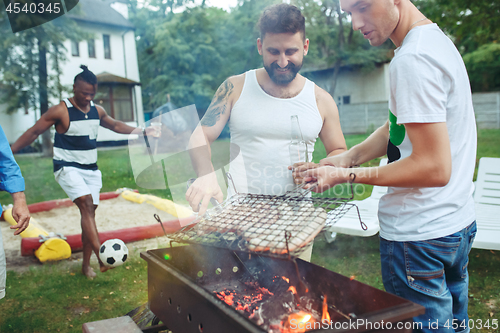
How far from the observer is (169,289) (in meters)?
1.96

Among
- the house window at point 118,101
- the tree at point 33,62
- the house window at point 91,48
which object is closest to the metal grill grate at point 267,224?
the tree at point 33,62

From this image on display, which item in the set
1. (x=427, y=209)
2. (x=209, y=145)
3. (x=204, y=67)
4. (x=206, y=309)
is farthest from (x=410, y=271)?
(x=204, y=67)

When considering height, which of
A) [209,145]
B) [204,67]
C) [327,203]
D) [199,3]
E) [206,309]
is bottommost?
[206,309]

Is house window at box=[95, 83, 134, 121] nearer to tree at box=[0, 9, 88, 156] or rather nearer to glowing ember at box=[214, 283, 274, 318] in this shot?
tree at box=[0, 9, 88, 156]

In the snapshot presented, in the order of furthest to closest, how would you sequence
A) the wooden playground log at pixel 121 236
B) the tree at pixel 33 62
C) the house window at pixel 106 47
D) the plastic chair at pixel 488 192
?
the house window at pixel 106 47 < the tree at pixel 33 62 < the wooden playground log at pixel 121 236 < the plastic chair at pixel 488 192

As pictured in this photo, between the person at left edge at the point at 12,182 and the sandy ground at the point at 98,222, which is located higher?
the person at left edge at the point at 12,182

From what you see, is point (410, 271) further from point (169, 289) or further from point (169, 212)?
point (169, 212)

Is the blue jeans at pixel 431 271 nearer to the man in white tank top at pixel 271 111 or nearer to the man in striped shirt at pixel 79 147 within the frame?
the man in white tank top at pixel 271 111

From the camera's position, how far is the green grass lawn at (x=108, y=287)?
3.44 meters

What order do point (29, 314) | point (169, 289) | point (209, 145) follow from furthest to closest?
point (29, 314), point (209, 145), point (169, 289)

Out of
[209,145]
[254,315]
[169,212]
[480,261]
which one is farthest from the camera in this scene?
[169,212]

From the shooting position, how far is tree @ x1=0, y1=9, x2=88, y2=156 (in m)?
14.6

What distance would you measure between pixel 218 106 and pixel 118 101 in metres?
21.4

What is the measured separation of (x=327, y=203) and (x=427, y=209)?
457mm
